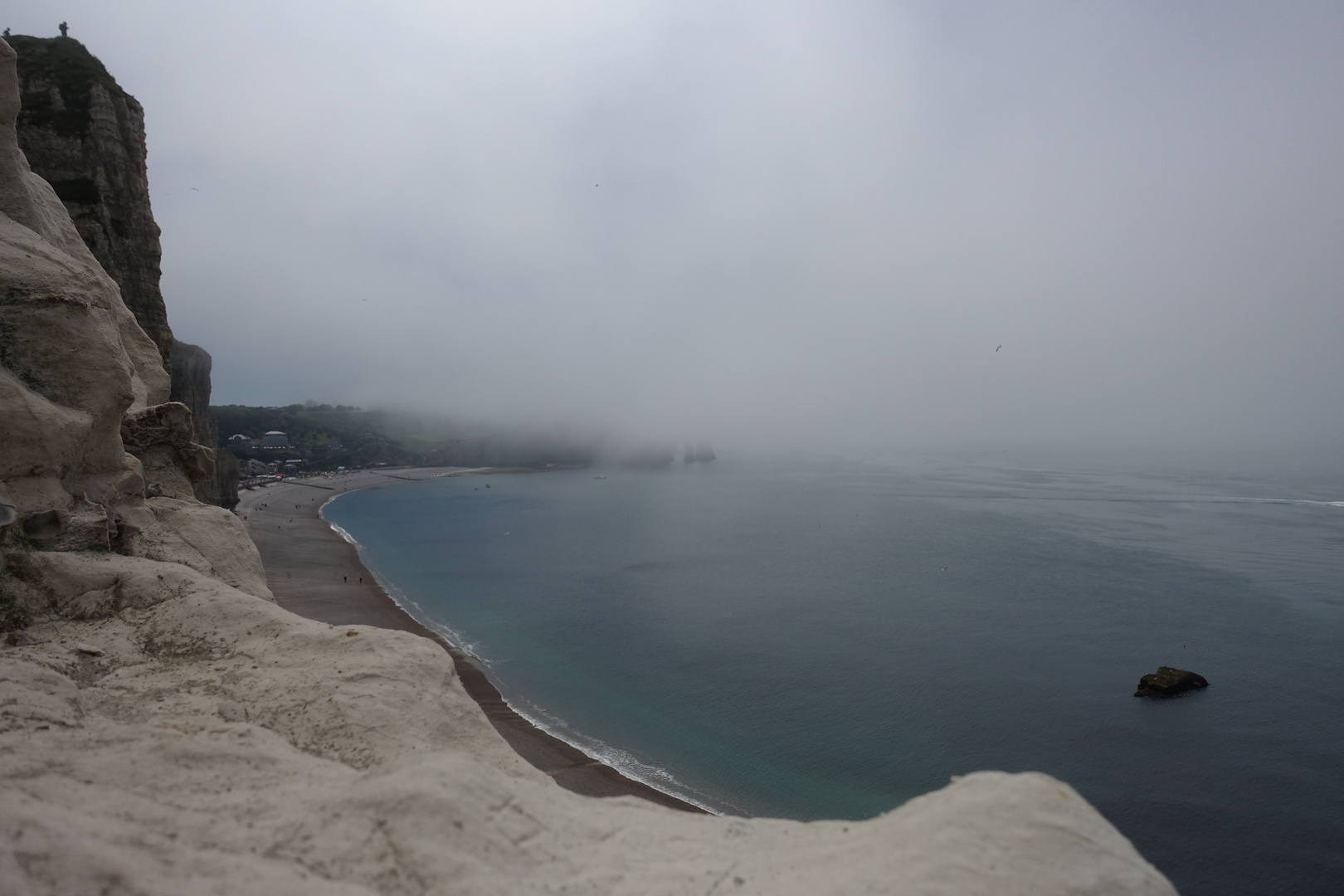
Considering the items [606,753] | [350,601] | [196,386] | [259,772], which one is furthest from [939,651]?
[196,386]

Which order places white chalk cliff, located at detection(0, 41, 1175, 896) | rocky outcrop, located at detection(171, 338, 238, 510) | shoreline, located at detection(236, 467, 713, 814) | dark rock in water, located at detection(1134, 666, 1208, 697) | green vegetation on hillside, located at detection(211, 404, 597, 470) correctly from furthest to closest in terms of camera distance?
green vegetation on hillside, located at detection(211, 404, 597, 470) < rocky outcrop, located at detection(171, 338, 238, 510) < dark rock in water, located at detection(1134, 666, 1208, 697) < shoreline, located at detection(236, 467, 713, 814) < white chalk cliff, located at detection(0, 41, 1175, 896)

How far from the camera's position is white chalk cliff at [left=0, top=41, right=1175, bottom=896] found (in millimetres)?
4738

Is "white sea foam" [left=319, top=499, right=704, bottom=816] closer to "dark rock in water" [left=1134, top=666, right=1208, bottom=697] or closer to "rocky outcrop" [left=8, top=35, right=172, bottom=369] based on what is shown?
"rocky outcrop" [left=8, top=35, right=172, bottom=369]

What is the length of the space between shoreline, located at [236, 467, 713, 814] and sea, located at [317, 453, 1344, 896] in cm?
94

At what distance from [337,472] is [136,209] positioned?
11310 centimetres

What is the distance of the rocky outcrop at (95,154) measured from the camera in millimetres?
23391

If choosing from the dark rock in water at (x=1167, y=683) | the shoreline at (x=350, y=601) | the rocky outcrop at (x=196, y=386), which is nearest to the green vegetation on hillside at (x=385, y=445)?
the shoreline at (x=350, y=601)

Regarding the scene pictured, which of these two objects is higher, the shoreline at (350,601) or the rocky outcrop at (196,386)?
the rocky outcrop at (196,386)

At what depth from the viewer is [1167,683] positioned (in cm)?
2902

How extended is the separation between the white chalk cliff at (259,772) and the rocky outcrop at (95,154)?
15.5 metres

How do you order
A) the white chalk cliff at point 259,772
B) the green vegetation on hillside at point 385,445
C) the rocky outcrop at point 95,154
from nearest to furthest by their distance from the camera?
the white chalk cliff at point 259,772 → the rocky outcrop at point 95,154 → the green vegetation on hillside at point 385,445

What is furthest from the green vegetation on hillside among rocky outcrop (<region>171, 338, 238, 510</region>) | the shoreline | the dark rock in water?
the dark rock in water

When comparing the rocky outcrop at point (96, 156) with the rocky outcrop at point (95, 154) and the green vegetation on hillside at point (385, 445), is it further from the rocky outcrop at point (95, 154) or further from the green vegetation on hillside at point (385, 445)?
the green vegetation on hillside at point (385, 445)

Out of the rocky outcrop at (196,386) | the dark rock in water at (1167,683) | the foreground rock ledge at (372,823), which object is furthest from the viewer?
the rocky outcrop at (196,386)
